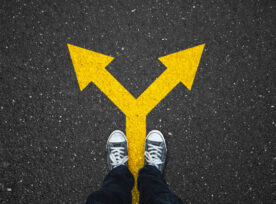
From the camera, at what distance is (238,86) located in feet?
Result: 6.63

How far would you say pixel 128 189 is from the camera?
5.69 feet

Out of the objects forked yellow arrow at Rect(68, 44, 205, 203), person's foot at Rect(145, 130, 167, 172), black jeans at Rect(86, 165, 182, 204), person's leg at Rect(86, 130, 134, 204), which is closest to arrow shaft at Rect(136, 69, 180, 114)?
forked yellow arrow at Rect(68, 44, 205, 203)

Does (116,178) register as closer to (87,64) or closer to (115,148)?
(115,148)

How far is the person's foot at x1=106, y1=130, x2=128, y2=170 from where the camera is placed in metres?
1.97

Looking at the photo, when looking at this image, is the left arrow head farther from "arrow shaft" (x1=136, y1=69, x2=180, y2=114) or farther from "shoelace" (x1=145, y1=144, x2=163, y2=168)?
"shoelace" (x1=145, y1=144, x2=163, y2=168)

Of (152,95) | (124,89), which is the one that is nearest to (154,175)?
(152,95)

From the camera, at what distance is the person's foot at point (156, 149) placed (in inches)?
77.5

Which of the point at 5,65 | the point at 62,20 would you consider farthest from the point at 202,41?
the point at 5,65

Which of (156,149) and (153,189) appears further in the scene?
(156,149)

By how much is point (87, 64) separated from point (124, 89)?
1.72ft

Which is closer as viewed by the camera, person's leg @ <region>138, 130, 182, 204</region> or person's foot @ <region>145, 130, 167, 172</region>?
person's leg @ <region>138, 130, 182, 204</region>

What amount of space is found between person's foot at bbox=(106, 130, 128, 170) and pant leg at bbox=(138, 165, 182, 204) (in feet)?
0.99

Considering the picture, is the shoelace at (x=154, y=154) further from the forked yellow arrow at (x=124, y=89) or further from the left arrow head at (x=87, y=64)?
the left arrow head at (x=87, y=64)

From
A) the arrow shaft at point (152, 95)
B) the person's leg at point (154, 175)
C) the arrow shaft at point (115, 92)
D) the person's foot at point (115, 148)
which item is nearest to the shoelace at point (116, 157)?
the person's foot at point (115, 148)
